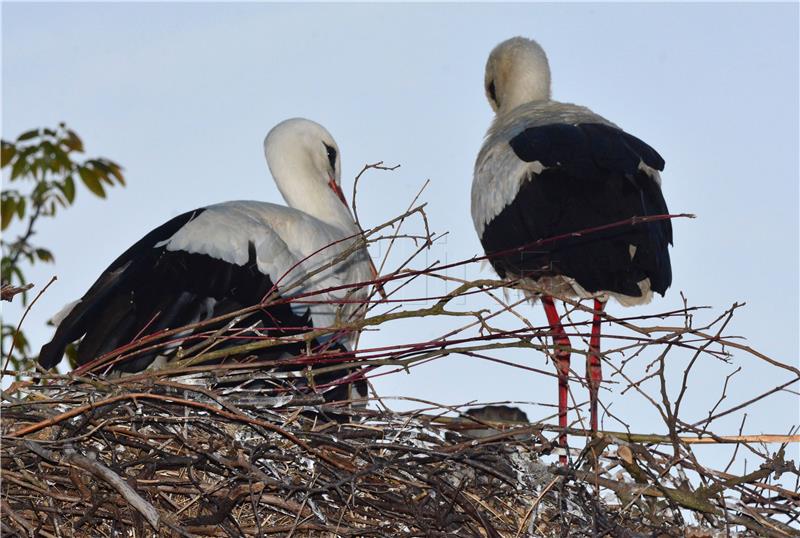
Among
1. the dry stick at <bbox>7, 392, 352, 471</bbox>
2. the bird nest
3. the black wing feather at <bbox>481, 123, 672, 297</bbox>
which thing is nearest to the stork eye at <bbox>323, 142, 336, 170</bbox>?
the black wing feather at <bbox>481, 123, 672, 297</bbox>

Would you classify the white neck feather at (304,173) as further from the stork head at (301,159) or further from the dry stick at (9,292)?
the dry stick at (9,292)

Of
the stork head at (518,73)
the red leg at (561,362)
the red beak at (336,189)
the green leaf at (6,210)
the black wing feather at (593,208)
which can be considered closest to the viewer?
the red leg at (561,362)

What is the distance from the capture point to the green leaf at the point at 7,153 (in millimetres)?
4757

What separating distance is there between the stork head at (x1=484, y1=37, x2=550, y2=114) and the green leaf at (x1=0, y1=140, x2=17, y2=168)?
2.30m

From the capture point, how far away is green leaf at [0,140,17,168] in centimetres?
476

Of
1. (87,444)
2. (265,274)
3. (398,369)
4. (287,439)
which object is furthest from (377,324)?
(265,274)

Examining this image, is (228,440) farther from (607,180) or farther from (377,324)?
(607,180)

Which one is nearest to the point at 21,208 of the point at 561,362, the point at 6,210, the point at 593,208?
the point at 6,210

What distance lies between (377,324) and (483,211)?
2.26m

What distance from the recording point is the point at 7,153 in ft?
15.6

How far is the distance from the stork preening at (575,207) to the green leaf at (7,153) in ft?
5.83

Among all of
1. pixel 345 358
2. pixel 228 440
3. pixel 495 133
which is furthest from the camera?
pixel 495 133

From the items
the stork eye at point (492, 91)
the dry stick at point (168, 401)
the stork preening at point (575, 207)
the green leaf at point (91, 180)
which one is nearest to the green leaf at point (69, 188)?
the green leaf at point (91, 180)

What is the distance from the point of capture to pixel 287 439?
3.09m
